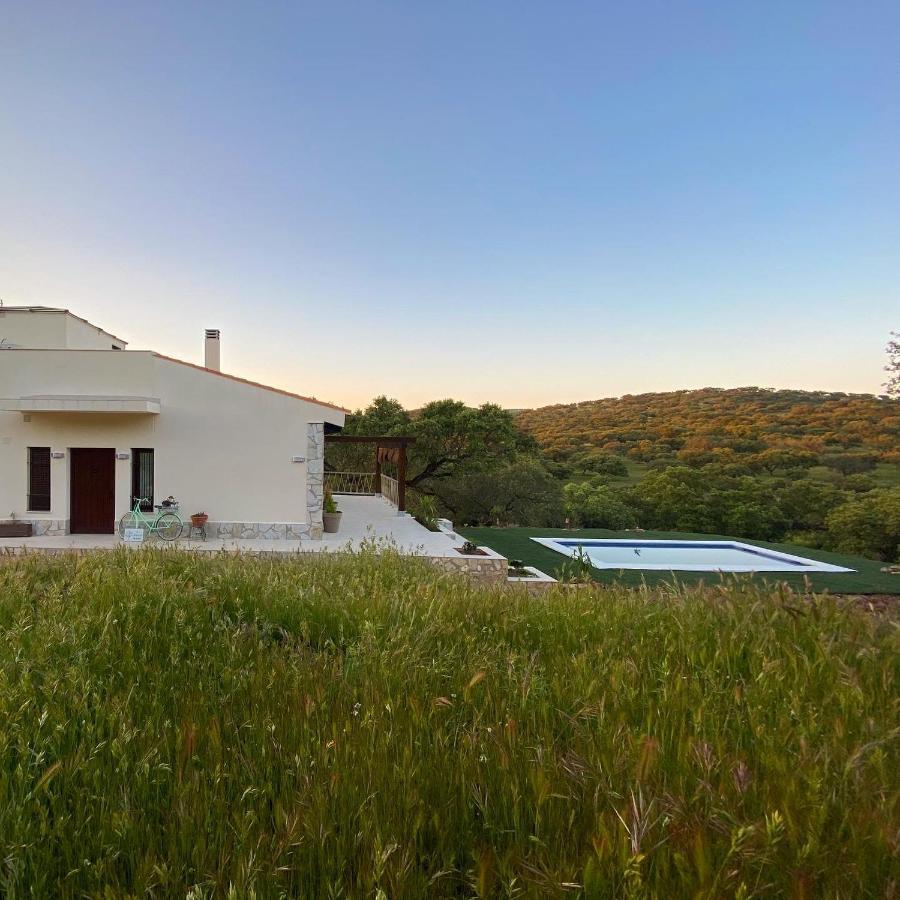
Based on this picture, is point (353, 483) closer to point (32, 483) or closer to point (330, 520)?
point (330, 520)

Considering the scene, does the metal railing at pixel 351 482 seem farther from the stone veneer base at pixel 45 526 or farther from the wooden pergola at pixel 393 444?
the stone veneer base at pixel 45 526

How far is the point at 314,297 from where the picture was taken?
2386cm

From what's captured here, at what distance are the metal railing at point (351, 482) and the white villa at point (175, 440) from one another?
48.3 ft

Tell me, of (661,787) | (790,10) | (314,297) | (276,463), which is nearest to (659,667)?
(661,787)

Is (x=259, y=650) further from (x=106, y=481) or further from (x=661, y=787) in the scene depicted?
(x=106, y=481)

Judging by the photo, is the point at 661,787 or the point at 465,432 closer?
the point at 661,787

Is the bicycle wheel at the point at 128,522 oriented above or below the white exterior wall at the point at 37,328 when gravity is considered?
below

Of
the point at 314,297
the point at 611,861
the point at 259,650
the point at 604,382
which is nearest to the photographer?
the point at 611,861

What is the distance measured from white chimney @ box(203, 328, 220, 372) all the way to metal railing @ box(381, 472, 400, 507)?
8.94m

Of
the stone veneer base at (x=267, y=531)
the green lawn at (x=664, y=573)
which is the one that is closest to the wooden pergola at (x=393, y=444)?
the green lawn at (x=664, y=573)

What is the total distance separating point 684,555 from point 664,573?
550 centimetres

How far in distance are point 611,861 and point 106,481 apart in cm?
1764

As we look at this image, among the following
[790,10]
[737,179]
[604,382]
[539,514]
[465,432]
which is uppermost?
[790,10]

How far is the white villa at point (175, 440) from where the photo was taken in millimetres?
15055
